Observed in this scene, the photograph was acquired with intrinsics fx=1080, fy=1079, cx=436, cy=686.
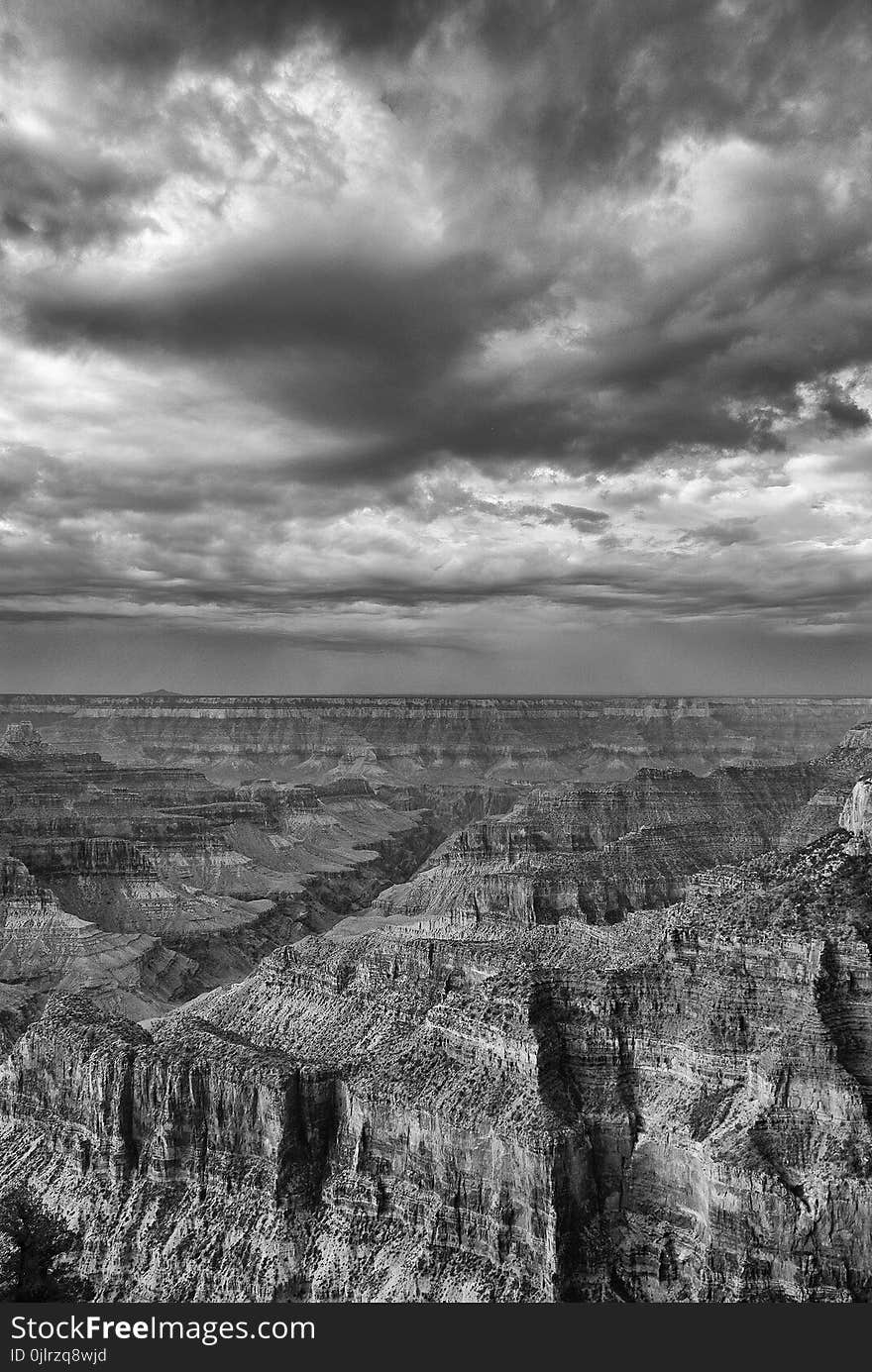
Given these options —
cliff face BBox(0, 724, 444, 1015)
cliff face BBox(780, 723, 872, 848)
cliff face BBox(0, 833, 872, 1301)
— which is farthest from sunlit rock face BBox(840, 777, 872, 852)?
cliff face BBox(0, 724, 444, 1015)

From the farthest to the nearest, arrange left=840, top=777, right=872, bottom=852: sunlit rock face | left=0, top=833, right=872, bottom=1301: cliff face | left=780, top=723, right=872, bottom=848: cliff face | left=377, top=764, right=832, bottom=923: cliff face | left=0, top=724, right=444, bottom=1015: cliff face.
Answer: left=780, top=723, right=872, bottom=848: cliff face < left=377, top=764, right=832, bottom=923: cliff face < left=0, top=724, right=444, bottom=1015: cliff face < left=840, top=777, right=872, bottom=852: sunlit rock face < left=0, top=833, right=872, bottom=1301: cliff face

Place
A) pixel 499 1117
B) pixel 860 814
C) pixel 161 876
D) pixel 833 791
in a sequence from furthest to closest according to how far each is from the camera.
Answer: pixel 161 876, pixel 833 791, pixel 860 814, pixel 499 1117

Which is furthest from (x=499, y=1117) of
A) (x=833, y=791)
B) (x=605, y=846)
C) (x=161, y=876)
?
(x=161, y=876)

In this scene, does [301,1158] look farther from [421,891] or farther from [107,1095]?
[421,891]

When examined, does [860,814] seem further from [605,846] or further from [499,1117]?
[605,846]

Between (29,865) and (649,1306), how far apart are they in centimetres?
10794

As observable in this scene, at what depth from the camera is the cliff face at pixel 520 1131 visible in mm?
36656

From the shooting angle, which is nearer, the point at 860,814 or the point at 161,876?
the point at 860,814

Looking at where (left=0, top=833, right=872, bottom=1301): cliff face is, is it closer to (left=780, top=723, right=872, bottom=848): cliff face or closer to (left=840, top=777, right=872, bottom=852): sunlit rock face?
(left=840, top=777, right=872, bottom=852): sunlit rock face

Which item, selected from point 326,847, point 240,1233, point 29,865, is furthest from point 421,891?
point 240,1233

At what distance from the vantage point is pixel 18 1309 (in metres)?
32.6

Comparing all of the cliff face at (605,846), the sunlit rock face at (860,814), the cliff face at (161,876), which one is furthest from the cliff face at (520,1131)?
the cliff face at (605,846)

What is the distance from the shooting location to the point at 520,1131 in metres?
38.5

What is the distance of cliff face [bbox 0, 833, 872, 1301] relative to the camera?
36656 mm
